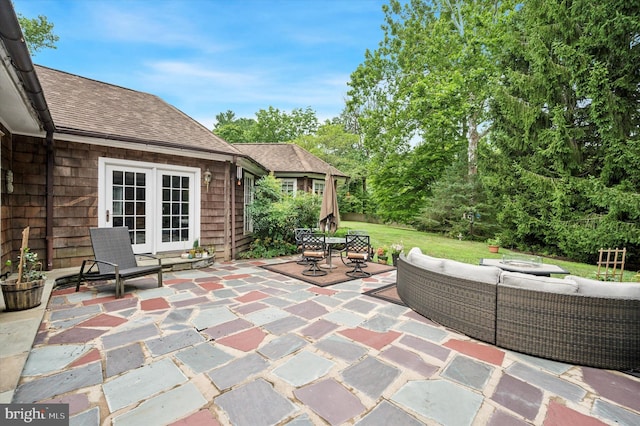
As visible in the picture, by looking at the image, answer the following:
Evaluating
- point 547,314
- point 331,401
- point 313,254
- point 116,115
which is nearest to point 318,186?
point 313,254

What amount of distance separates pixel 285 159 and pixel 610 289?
12.2 meters

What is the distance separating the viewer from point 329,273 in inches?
250

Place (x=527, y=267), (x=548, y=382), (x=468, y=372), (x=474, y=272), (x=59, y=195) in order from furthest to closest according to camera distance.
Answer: (x=59, y=195) → (x=527, y=267) → (x=474, y=272) → (x=468, y=372) → (x=548, y=382)

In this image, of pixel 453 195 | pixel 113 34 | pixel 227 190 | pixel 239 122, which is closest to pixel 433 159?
pixel 453 195

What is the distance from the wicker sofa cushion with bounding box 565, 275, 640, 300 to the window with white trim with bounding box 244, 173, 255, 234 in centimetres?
781

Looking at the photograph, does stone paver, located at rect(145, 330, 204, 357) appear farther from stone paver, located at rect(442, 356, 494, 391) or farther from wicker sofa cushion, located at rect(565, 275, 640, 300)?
wicker sofa cushion, located at rect(565, 275, 640, 300)

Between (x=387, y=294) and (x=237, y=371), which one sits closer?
(x=237, y=371)

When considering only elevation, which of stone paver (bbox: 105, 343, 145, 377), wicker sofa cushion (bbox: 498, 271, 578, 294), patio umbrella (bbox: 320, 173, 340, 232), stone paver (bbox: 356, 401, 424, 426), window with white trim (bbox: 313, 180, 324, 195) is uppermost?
window with white trim (bbox: 313, 180, 324, 195)

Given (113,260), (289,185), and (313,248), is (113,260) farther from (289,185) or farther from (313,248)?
(289,185)

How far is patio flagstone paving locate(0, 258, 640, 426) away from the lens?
2.00 meters

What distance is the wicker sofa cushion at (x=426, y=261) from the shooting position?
3831 mm

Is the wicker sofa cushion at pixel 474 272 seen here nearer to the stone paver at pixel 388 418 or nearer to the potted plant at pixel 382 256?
the stone paver at pixel 388 418

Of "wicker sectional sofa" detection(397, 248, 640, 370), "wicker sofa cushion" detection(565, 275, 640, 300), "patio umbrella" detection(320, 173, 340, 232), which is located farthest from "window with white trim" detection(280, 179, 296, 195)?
"wicker sofa cushion" detection(565, 275, 640, 300)

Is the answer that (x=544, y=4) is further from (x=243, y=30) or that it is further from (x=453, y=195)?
(x=243, y=30)
